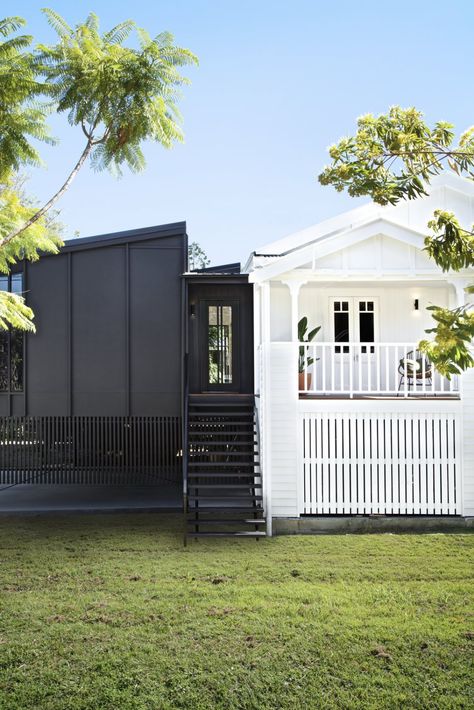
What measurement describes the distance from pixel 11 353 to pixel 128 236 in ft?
12.6

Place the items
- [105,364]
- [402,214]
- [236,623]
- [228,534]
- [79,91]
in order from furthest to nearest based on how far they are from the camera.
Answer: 1. [402,214]
2. [105,364]
3. [79,91]
4. [228,534]
5. [236,623]

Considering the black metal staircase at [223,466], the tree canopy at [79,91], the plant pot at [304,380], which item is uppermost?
the tree canopy at [79,91]

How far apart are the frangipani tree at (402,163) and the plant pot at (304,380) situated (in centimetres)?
630

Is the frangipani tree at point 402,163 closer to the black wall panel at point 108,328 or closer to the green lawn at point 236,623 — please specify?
the green lawn at point 236,623

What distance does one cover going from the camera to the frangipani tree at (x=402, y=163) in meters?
6.04

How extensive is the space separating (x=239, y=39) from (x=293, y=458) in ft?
39.4

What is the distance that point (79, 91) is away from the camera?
10750mm

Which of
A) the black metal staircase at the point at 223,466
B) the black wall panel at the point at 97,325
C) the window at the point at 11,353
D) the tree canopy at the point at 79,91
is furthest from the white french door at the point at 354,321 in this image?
the window at the point at 11,353

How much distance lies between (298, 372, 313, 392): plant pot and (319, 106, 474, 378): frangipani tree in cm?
630

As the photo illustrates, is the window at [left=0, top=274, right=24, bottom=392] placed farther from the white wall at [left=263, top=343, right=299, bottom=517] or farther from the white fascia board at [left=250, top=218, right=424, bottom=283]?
the white wall at [left=263, top=343, right=299, bottom=517]

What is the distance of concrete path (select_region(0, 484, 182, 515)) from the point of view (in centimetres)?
1198

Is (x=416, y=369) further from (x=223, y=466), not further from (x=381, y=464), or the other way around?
(x=223, y=466)

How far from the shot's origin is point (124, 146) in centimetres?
1156

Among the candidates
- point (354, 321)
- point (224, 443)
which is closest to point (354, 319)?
point (354, 321)
